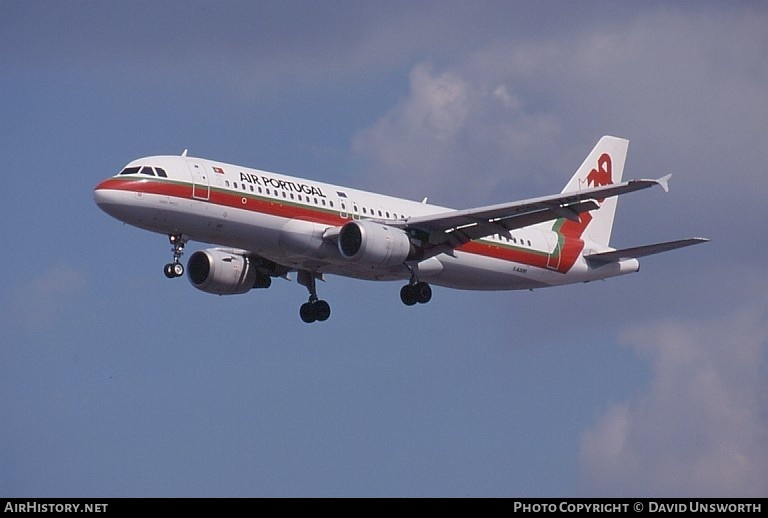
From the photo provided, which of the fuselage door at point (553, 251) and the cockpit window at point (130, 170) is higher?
the fuselage door at point (553, 251)

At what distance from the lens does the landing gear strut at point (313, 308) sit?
62.4m

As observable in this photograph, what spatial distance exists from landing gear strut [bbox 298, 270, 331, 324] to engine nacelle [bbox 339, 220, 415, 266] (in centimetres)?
686

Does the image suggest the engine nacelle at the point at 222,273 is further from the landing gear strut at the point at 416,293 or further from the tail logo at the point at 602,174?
the tail logo at the point at 602,174

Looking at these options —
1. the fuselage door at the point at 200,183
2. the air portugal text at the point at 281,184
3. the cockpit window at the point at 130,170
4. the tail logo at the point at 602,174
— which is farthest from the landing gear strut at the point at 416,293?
the tail logo at the point at 602,174

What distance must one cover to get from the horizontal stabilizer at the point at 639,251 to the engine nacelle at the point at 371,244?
1009 centimetres

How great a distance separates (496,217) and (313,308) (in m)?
9.69

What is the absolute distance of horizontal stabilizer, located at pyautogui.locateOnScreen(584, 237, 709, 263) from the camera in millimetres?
57112

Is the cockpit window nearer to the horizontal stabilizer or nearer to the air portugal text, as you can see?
the air portugal text

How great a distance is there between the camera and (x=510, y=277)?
61875 mm

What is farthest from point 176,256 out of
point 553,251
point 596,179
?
point 596,179

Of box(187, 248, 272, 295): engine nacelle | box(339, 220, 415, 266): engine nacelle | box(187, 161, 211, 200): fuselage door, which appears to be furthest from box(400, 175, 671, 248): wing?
box(187, 161, 211, 200): fuselage door
